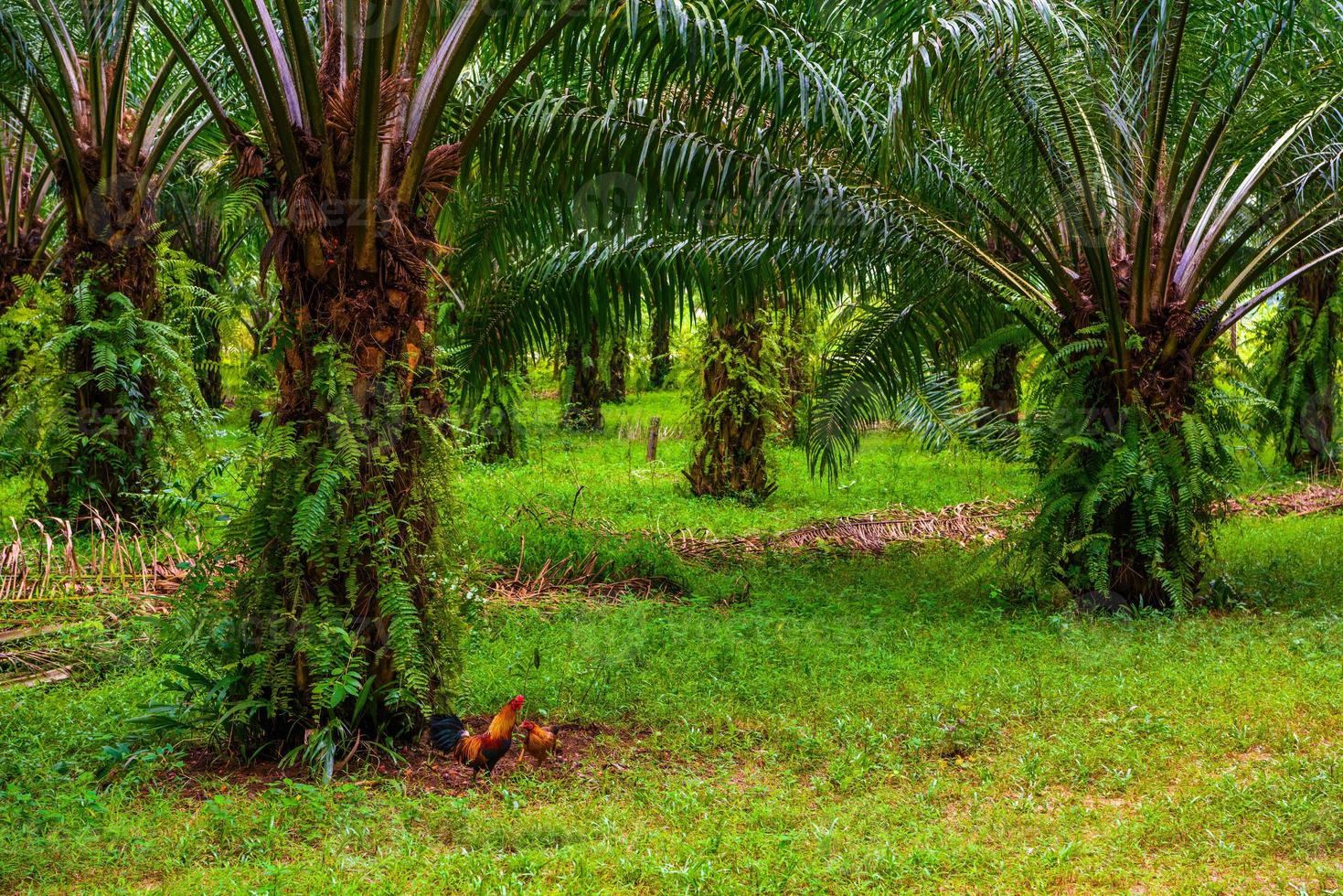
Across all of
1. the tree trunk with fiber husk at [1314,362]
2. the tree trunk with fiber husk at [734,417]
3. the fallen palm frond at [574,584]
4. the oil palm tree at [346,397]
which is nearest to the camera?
the oil palm tree at [346,397]

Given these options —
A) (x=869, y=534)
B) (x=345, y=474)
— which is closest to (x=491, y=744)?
(x=345, y=474)

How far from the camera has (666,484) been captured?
1344 cm

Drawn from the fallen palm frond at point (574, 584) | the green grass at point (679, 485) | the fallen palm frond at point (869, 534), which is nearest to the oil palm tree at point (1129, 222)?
the green grass at point (679, 485)

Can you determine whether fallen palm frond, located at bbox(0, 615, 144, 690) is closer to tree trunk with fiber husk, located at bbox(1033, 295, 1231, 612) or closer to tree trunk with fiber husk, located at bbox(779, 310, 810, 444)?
tree trunk with fiber husk, located at bbox(1033, 295, 1231, 612)

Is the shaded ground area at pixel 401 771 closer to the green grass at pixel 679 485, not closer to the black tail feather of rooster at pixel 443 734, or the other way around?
the black tail feather of rooster at pixel 443 734

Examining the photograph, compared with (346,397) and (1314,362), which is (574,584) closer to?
(346,397)

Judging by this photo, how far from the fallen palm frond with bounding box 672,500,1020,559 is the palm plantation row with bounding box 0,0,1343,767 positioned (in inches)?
33.3

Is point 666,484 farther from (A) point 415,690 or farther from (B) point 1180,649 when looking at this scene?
(A) point 415,690

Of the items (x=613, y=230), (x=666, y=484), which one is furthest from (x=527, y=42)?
(x=666, y=484)

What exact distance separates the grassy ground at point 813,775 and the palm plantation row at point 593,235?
2.02ft

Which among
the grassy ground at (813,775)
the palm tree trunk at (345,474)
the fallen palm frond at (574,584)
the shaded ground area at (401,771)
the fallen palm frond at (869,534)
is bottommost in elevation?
the shaded ground area at (401,771)

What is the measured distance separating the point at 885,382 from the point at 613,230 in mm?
3066

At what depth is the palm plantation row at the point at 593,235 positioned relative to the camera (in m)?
4.69

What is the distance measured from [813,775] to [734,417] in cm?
780
